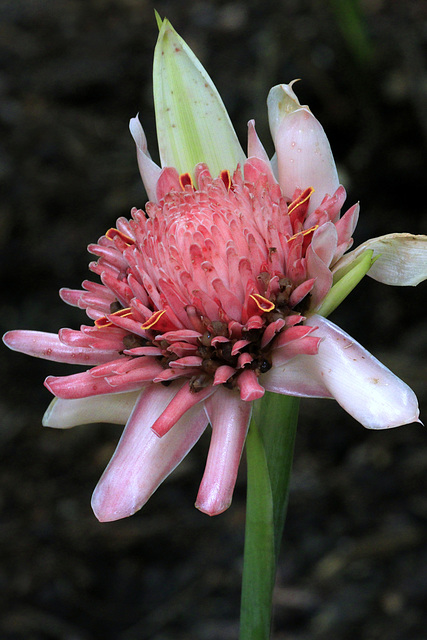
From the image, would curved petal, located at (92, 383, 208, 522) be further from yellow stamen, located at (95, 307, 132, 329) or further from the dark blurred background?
the dark blurred background

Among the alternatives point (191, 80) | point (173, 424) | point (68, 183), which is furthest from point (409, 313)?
point (173, 424)

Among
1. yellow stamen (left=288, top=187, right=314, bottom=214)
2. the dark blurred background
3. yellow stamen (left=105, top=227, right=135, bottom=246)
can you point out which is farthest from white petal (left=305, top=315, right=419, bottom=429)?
the dark blurred background

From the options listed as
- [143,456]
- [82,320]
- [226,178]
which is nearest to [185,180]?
[226,178]

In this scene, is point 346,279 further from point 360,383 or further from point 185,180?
point 185,180

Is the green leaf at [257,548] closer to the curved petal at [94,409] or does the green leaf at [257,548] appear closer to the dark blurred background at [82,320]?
the curved petal at [94,409]

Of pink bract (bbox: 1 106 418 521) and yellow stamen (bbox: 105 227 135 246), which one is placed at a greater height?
yellow stamen (bbox: 105 227 135 246)

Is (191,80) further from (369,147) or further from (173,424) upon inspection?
(369,147)
